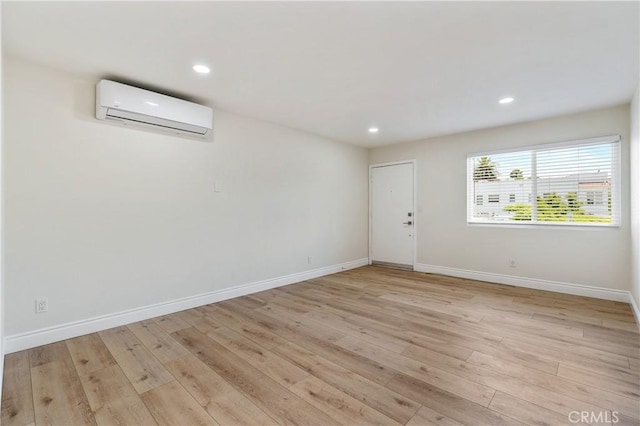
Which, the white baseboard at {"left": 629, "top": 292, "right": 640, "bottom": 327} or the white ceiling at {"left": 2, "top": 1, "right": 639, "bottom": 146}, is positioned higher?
the white ceiling at {"left": 2, "top": 1, "right": 639, "bottom": 146}

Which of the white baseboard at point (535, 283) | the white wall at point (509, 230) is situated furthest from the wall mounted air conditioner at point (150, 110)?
the white baseboard at point (535, 283)

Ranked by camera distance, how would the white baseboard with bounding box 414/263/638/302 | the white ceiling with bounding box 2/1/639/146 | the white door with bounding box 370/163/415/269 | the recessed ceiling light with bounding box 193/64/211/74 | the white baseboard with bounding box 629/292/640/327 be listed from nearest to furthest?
the white ceiling with bounding box 2/1/639/146 → the recessed ceiling light with bounding box 193/64/211/74 → the white baseboard with bounding box 629/292/640/327 → the white baseboard with bounding box 414/263/638/302 → the white door with bounding box 370/163/415/269

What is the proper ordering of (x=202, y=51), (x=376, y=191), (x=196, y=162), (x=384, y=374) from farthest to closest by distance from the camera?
(x=376, y=191), (x=196, y=162), (x=202, y=51), (x=384, y=374)

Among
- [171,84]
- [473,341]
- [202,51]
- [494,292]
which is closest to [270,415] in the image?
[473,341]

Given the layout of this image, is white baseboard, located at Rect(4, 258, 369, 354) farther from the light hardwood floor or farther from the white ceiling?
the white ceiling

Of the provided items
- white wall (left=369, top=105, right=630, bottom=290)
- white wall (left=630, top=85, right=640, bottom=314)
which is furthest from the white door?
white wall (left=630, top=85, right=640, bottom=314)

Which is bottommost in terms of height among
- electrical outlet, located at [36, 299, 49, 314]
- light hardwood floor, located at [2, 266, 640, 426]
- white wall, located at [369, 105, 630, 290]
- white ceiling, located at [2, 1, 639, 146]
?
light hardwood floor, located at [2, 266, 640, 426]

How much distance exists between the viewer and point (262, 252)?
4.21 meters

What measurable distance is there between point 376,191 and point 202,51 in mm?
4308

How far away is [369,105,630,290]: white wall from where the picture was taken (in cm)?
370

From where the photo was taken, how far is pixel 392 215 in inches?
229

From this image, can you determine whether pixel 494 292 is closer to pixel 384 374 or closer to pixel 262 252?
pixel 384 374

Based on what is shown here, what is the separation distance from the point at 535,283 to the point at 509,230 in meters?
0.81

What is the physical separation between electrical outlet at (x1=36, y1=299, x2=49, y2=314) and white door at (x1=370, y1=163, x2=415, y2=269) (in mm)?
4959
